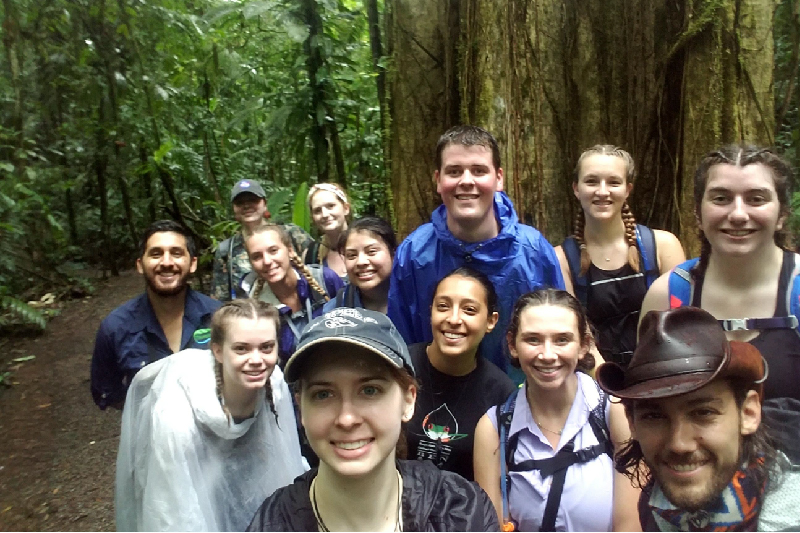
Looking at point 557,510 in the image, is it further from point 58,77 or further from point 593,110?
point 58,77

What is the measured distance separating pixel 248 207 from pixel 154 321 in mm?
1823

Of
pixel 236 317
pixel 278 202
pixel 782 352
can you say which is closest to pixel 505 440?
pixel 782 352

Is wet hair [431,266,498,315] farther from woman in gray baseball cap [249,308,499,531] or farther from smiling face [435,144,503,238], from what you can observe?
woman in gray baseball cap [249,308,499,531]

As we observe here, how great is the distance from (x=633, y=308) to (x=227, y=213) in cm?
797

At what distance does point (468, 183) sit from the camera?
2691 millimetres

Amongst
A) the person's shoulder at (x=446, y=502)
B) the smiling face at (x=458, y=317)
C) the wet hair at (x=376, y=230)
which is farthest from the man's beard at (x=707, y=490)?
the wet hair at (x=376, y=230)

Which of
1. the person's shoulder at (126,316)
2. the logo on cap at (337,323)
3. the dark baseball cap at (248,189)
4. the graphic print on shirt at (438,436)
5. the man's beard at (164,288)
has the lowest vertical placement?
the graphic print on shirt at (438,436)

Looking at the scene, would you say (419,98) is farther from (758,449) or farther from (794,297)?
(758,449)

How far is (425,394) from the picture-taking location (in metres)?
2.46

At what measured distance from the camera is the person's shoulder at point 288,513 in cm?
151

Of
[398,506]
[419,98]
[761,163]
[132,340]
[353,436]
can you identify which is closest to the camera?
[353,436]

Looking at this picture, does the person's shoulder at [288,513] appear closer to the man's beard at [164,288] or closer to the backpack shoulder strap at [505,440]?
the backpack shoulder strap at [505,440]

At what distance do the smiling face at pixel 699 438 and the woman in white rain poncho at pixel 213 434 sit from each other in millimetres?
1534

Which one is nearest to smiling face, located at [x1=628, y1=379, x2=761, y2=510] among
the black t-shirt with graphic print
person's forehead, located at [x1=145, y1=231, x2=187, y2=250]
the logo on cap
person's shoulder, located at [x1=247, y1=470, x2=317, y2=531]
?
the logo on cap
